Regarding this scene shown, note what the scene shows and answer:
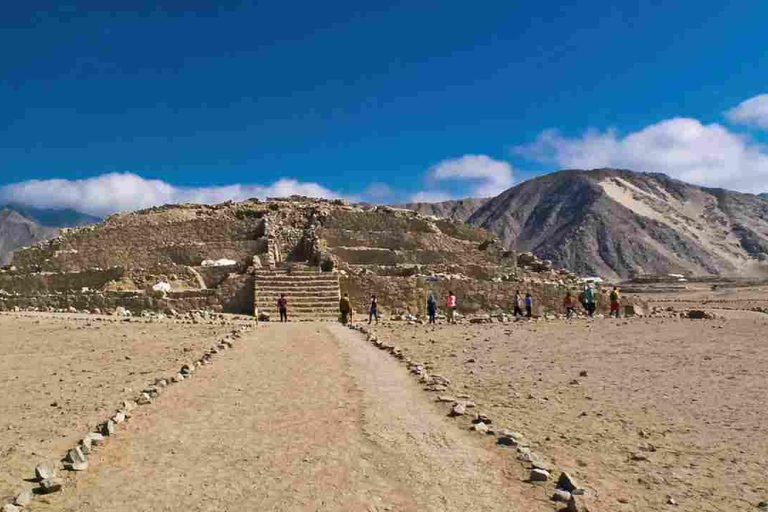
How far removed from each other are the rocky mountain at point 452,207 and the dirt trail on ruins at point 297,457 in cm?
16309

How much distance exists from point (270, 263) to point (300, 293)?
167 inches

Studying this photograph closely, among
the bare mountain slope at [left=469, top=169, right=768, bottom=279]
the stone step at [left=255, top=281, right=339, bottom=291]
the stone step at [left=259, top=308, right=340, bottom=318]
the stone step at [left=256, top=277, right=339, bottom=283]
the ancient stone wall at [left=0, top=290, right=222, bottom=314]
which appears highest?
the bare mountain slope at [left=469, top=169, right=768, bottom=279]

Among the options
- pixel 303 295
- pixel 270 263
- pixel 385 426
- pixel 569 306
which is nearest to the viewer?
pixel 385 426

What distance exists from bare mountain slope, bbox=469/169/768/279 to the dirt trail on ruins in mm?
105092

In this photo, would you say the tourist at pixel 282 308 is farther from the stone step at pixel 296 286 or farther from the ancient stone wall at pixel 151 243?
the ancient stone wall at pixel 151 243

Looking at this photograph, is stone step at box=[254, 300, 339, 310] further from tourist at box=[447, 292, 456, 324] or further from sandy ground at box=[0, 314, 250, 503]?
sandy ground at box=[0, 314, 250, 503]

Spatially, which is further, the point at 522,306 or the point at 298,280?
the point at 298,280

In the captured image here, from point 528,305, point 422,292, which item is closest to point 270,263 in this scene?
point 422,292

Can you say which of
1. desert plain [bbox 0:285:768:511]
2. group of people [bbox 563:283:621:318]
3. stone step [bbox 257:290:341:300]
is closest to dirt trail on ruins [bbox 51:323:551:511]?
desert plain [bbox 0:285:768:511]

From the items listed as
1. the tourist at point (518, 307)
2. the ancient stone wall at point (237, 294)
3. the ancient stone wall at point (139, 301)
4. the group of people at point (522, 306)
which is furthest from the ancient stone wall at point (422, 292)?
the ancient stone wall at point (139, 301)

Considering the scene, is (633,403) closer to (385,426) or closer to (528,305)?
(385,426)

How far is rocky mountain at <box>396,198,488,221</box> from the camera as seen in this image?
570ft

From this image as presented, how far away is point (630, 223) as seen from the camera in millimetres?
122188

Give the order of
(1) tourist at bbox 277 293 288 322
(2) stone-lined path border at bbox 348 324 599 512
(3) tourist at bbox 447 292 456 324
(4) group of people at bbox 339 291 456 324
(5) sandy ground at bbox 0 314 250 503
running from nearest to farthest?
(2) stone-lined path border at bbox 348 324 599 512 < (5) sandy ground at bbox 0 314 250 503 < (4) group of people at bbox 339 291 456 324 < (1) tourist at bbox 277 293 288 322 < (3) tourist at bbox 447 292 456 324
